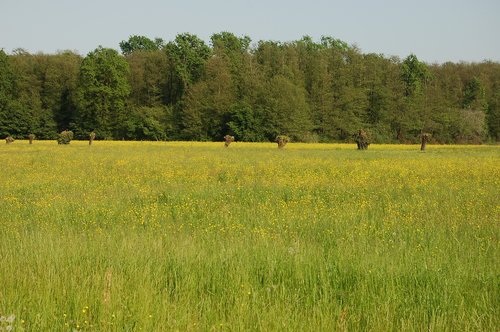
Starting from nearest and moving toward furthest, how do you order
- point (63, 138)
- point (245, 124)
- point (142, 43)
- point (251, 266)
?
point (251, 266), point (63, 138), point (245, 124), point (142, 43)

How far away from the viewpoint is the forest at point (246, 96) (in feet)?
229

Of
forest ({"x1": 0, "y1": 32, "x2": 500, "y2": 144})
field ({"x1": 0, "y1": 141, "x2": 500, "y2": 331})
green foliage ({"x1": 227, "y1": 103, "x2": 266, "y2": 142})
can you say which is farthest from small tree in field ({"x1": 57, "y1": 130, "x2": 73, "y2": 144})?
field ({"x1": 0, "y1": 141, "x2": 500, "y2": 331})

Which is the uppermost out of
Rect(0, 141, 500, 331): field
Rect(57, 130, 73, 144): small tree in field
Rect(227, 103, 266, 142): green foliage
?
Rect(227, 103, 266, 142): green foliage

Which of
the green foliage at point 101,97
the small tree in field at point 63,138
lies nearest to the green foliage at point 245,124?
the green foliage at point 101,97

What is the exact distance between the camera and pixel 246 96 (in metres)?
72.1

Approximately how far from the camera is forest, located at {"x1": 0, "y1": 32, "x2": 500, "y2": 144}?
69875 mm

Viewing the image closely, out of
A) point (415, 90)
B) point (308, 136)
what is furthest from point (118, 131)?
point (415, 90)

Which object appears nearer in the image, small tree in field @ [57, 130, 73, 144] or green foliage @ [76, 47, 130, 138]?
small tree in field @ [57, 130, 73, 144]

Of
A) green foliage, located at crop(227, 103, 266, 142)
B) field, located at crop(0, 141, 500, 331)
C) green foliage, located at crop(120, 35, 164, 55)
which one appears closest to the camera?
field, located at crop(0, 141, 500, 331)

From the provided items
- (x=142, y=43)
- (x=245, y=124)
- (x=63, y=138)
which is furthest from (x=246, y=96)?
(x=142, y=43)

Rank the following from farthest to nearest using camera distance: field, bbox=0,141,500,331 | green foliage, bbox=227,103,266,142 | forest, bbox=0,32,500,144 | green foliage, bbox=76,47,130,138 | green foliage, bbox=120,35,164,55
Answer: green foliage, bbox=120,35,164,55 < green foliage, bbox=76,47,130,138 < forest, bbox=0,32,500,144 < green foliage, bbox=227,103,266,142 < field, bbox=0,141,500,331

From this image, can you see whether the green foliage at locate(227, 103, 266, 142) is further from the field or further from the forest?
the field

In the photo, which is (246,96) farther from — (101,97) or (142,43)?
(142,43)

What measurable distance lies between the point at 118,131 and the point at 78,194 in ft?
207
